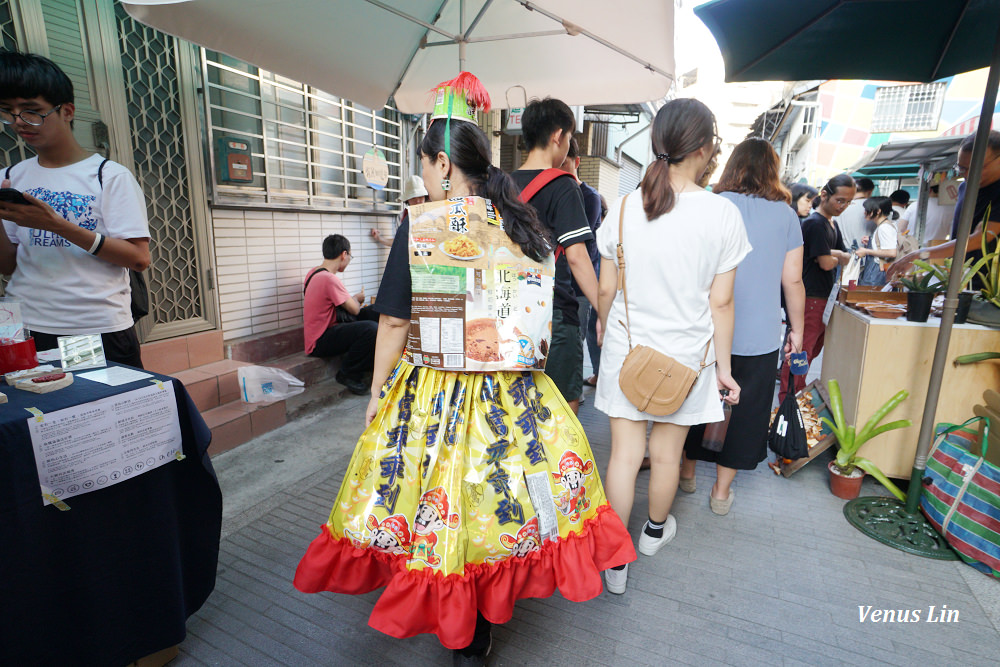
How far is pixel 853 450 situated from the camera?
295 cm

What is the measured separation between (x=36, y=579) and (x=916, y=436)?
396cm

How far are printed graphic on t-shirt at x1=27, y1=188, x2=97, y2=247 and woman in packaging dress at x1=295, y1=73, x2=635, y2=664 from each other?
4.63 feet

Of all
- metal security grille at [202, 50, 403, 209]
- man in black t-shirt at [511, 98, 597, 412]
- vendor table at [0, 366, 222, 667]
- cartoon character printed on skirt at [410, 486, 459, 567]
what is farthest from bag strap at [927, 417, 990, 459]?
metal security grille at [202, 50, 403, 209]

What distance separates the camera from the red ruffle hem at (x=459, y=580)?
1.48 metres

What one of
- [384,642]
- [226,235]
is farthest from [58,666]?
[226,235]

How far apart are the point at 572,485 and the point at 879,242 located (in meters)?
7.41

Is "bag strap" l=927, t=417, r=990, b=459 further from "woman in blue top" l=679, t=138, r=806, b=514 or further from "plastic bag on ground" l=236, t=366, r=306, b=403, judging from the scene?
"plastic bag on ground" l=236, t=366, r=306, b=403

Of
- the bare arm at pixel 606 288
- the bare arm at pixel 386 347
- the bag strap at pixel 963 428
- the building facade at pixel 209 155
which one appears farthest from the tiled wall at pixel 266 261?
the bag strap at pixel 963 428

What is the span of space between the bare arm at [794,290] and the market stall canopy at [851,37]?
50.3 inches

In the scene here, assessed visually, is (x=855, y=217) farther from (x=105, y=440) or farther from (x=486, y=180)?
(x=105, y=440)

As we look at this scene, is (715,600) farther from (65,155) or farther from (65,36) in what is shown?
(65,36)

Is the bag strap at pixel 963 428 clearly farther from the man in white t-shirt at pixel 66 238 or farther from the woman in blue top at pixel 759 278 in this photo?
the man in white t-shirt at pixel 66 238

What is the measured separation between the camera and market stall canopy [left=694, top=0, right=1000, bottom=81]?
264 centimetres

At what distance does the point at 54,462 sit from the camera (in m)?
1.43
